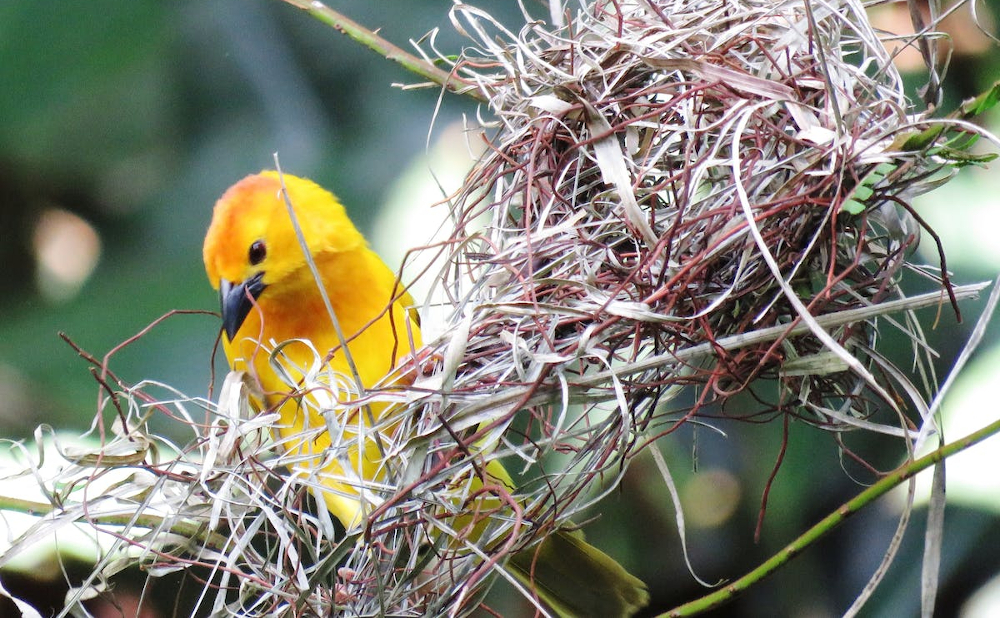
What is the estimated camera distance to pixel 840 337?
3.54 feet

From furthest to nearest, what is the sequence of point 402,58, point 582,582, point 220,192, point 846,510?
1. point 220,192
2. point 582,582
3. point 402,58
4. point 846,510

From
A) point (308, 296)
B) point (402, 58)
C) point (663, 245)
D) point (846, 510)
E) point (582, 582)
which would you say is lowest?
point (582, 582)

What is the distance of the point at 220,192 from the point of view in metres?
2.91

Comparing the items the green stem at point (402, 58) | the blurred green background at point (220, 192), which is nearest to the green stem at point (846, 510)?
the green stem at point (402, 58)

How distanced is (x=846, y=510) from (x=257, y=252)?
1.30 meters

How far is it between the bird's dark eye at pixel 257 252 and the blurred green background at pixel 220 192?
49 centimetres

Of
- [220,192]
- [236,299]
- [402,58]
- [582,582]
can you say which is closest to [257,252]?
[236,299]

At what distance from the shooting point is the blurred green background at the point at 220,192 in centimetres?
215

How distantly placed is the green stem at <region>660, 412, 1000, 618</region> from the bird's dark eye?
117 cm

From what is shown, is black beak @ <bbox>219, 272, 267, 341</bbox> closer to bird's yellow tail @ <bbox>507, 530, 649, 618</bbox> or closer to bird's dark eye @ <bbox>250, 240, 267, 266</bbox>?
bird's dark eye @ <bbox>250, 240, 267, 266</bbox>

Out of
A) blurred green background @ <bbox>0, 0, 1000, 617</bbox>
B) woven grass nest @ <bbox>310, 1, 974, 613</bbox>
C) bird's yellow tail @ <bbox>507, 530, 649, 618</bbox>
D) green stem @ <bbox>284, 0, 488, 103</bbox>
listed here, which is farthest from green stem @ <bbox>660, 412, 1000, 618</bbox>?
blurred green background @ <bbox>0, 0, 1000, 617</bbox>

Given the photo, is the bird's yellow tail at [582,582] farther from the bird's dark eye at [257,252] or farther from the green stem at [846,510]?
the bird's dark eye at [257,252]

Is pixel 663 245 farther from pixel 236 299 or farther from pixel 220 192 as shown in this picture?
pixel 220 192

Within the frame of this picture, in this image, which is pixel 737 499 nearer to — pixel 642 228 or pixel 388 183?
pixel 388 183
